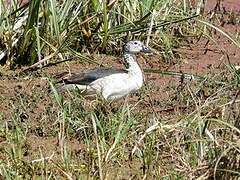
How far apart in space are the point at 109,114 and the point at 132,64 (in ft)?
4.33

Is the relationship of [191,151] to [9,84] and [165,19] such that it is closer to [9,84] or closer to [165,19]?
[9,84]

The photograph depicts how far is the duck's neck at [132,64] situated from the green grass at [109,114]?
0.24 m

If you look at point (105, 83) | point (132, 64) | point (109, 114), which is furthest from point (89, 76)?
point (109, 114)

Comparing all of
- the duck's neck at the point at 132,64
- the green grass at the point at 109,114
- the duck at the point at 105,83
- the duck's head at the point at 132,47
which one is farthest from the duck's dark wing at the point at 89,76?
the duck's head at the point at 132,47

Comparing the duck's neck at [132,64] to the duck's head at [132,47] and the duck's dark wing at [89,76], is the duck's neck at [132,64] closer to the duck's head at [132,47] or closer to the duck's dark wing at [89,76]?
the duck's head at [132,47]

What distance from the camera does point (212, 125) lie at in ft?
18.6

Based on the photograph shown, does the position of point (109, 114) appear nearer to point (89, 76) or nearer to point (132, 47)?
point (89, 76)

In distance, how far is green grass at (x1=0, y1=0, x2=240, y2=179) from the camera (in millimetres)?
4473

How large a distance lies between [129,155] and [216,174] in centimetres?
89

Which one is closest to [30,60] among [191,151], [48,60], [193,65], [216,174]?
[48,60]

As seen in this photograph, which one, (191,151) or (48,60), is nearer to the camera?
(191,151)

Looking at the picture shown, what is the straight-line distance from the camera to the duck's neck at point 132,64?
6617 mm

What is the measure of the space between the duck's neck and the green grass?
239 mm

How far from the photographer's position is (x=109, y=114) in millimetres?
5523
